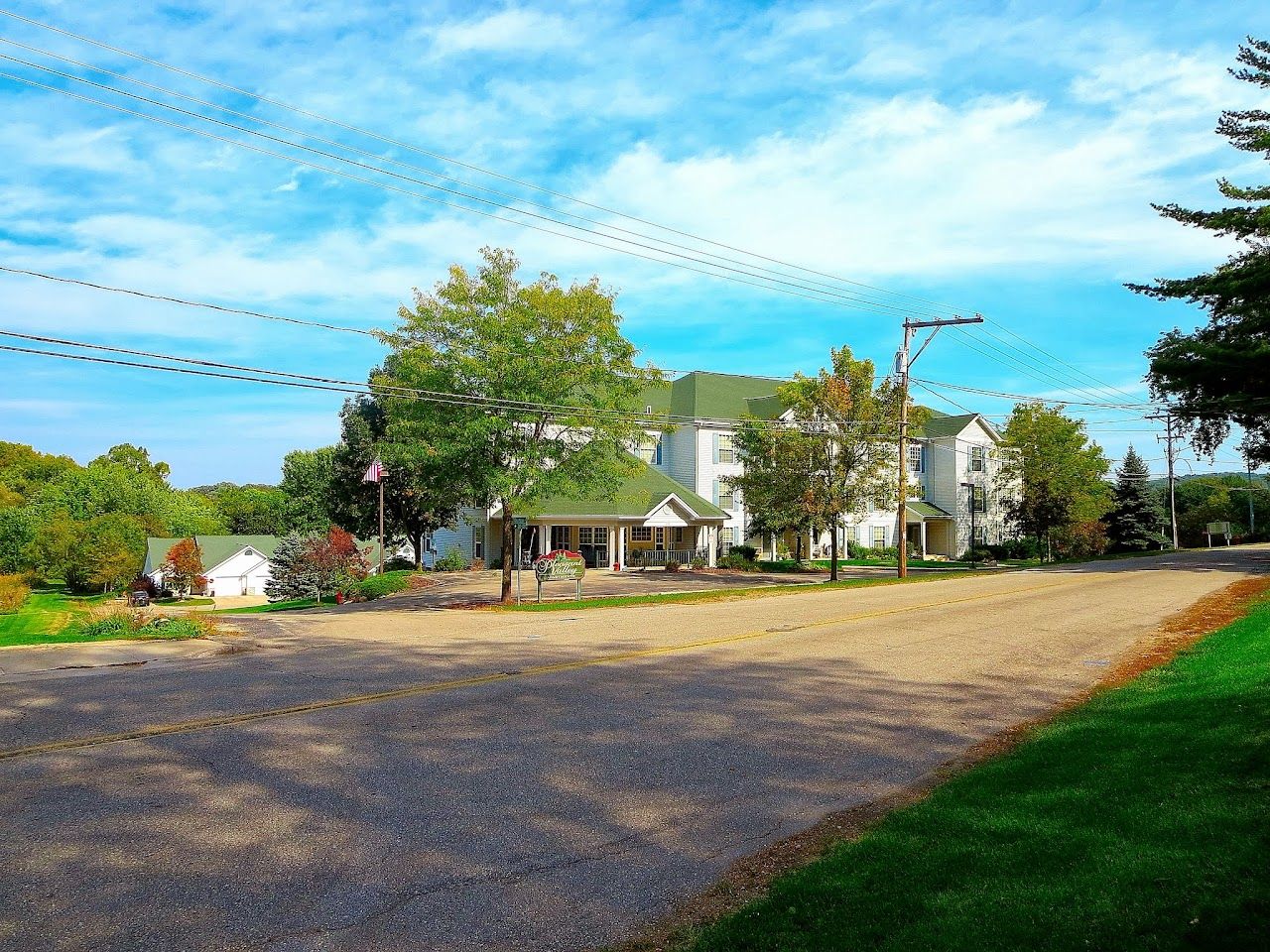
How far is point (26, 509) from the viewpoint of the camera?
220 ft

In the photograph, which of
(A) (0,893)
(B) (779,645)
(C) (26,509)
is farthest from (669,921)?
(C) (26,509)

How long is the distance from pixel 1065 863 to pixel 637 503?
39.8 meters

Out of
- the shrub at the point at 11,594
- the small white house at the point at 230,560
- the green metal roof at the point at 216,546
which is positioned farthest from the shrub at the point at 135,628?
the small white house at the point at 230,560

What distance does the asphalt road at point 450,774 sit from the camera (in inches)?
195

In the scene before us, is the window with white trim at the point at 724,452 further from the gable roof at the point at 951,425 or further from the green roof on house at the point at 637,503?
the gable roof at the point at 951,425

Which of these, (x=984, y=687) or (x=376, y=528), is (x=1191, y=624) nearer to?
(x=984, y=687)

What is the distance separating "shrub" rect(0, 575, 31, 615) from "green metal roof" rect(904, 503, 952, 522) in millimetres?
48975

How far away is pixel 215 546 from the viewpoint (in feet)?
199

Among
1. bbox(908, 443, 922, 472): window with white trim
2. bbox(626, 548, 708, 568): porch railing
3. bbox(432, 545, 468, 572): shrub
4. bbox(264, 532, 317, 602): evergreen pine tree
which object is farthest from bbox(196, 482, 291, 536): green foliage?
bbox(908, 443, 922, 472): window with white trim

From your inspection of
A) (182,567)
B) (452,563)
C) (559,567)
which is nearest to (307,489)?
(182,567)

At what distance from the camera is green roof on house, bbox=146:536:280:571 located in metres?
58.0

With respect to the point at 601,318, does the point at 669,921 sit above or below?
below

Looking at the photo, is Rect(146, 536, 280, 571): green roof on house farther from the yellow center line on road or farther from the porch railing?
the yellow center line on road

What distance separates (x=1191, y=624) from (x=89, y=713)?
1934cm
